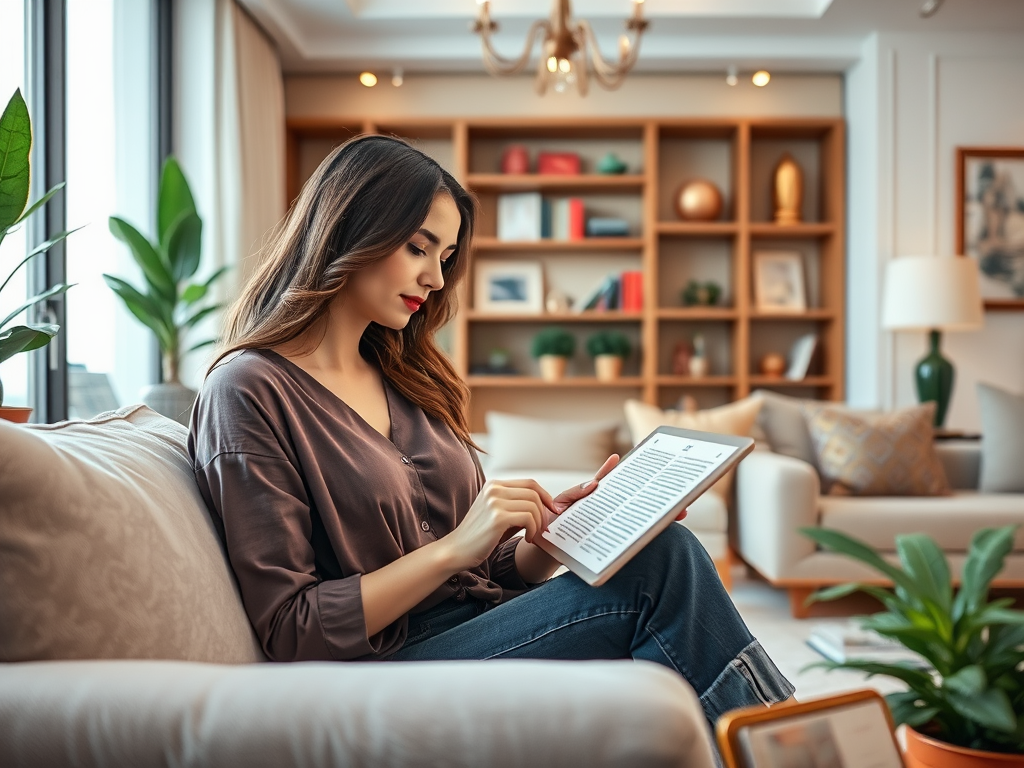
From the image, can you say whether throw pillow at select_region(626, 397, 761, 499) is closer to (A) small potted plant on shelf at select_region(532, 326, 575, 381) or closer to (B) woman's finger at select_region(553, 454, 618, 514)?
(A) small potted plant on shelf at select_region(532, 326, 575, 381)

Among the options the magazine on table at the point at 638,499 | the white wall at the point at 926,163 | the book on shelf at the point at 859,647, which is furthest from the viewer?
the white wall at the point at 926,163

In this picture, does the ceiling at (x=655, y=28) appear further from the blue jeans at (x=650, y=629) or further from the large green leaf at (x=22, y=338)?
the blue jeans at (x=650, y=629)

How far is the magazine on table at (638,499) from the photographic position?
1016mm

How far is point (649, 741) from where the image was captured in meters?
0.56

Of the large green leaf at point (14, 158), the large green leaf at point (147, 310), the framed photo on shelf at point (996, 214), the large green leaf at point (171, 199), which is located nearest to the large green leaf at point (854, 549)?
the large green leaf at point (14, 158)

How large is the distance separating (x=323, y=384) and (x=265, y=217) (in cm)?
308

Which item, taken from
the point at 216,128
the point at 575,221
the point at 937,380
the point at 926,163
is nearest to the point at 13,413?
the point at 216,128

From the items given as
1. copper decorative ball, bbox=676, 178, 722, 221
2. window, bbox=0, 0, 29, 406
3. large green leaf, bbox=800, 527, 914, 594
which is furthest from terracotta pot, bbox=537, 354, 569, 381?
large green leaf, bbox=800, 527, 914, 594

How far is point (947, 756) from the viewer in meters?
1.23

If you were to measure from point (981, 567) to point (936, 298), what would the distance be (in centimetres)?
279

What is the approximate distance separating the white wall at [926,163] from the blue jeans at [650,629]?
3542mm

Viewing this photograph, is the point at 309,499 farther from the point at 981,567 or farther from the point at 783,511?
the point at 783,511

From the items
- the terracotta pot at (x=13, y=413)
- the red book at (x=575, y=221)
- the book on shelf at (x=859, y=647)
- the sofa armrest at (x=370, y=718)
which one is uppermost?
the red book at (x=575, y=221)

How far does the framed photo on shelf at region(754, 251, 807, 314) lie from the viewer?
15.2ft
